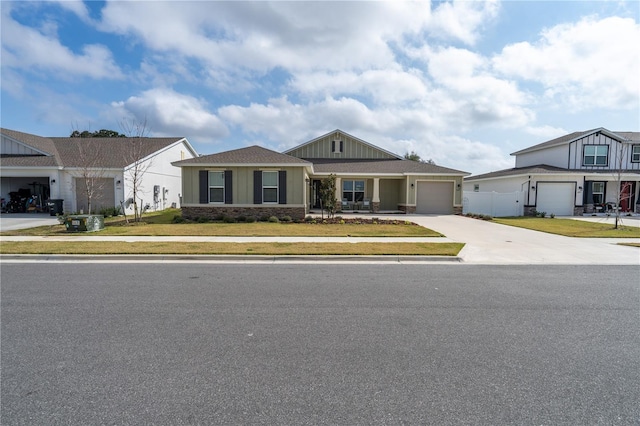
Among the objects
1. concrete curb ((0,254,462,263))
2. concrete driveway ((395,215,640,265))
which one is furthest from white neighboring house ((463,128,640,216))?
concrete curb ((0,254,462,263))

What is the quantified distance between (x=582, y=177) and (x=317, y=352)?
2860 cm

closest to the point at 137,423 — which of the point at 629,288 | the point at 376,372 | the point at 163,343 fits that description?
the point at 163,343

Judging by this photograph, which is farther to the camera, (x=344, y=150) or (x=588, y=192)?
(x=344, y=150)

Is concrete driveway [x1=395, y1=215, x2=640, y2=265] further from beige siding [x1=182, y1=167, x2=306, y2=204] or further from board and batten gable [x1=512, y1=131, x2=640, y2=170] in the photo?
board and batten gable [x1=512, y1=131, x2=640, y2=170]

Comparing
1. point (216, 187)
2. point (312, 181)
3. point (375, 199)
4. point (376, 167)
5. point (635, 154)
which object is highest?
point (635, 154)

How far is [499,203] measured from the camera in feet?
81.7

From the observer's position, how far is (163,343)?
3980 millimetres

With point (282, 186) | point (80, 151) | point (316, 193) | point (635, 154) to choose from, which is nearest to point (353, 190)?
point (316, 193)

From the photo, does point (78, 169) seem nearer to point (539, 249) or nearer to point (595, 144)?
point (539, 249)

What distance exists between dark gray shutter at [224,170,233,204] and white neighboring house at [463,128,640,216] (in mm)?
20503

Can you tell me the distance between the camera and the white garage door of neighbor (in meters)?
24.2

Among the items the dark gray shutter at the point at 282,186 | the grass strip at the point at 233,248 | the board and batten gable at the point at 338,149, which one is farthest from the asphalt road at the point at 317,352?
the board and batten gable at the point at 338,149

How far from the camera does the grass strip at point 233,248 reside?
9.61m

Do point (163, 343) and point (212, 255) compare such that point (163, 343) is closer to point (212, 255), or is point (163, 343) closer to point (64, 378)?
point (64, 378)
